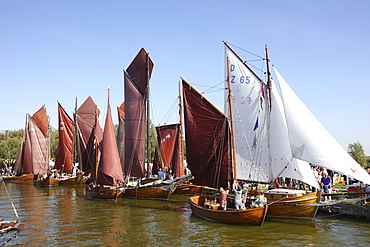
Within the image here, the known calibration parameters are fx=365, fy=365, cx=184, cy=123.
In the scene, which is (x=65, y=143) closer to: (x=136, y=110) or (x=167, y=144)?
(x=167, y=144)

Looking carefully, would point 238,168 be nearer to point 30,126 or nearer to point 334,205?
point 334,205

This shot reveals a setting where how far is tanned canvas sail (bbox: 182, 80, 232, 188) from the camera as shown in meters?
25.6

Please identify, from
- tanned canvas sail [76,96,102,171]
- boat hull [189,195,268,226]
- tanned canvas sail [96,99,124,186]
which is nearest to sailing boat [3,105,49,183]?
tanned canvas sail [76,96,102,171]

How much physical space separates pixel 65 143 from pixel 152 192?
25.6 metres

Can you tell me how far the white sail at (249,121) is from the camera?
28.3 m

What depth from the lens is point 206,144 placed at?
26.4 metres

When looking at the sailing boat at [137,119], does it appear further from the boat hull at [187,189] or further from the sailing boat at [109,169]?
the boat hull at [187,189]

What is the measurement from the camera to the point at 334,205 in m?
24.4

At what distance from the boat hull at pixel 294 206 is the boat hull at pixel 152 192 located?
11383 mm

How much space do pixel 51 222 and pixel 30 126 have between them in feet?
118

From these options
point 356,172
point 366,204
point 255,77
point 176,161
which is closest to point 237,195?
point 356,172

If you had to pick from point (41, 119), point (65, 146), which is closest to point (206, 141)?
point (65, 146)

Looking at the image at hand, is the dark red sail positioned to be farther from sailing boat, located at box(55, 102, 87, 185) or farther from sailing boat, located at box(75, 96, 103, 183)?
sailing boat, located at box(75, 96, 103, 183)

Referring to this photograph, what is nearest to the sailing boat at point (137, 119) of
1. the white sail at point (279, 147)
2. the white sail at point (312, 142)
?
the white sail at point (279, 147)
